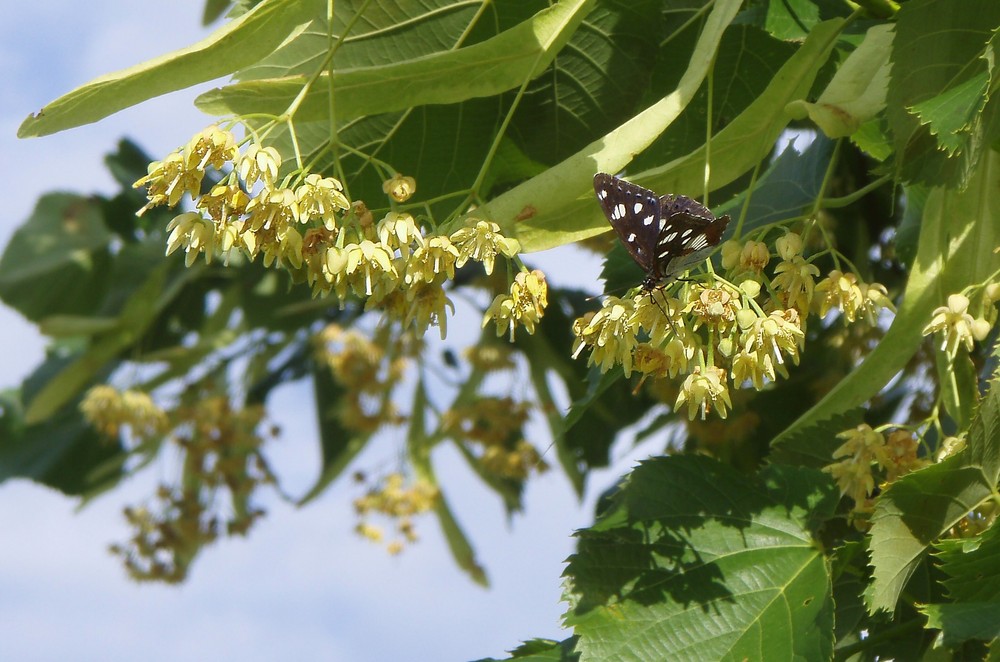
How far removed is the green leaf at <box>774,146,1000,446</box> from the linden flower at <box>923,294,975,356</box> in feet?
0.32

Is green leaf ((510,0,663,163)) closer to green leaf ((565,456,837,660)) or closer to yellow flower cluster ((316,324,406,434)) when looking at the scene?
green leaf ((565,456,837,660))

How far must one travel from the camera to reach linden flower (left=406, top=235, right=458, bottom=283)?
120cm

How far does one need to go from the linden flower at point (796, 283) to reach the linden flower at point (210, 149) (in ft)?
1.95

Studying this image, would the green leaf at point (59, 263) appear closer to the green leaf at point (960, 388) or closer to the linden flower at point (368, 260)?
the linden flower at point (368, 260)

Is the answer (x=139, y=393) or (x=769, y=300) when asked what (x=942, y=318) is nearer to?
(x=769, y=300)

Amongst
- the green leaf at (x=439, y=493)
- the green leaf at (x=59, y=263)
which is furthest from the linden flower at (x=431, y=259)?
the green leaf at (x=59, y=263)

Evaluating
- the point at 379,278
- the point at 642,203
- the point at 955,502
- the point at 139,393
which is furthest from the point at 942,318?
the point at 139,393

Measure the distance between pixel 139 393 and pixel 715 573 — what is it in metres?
2.43

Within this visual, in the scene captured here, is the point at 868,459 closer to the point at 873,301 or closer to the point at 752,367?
the point at 873,301

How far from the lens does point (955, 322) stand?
4.37ft

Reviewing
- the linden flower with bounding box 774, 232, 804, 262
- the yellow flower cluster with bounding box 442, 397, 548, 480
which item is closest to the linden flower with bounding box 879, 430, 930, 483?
the linden flower with bounding box 774, 232, 804, 262

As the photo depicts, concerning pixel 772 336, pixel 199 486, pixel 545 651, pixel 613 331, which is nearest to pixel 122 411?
pixel 199 486

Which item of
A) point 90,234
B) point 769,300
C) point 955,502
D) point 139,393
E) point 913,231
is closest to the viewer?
point 769,300

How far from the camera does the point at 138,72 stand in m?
1.19
